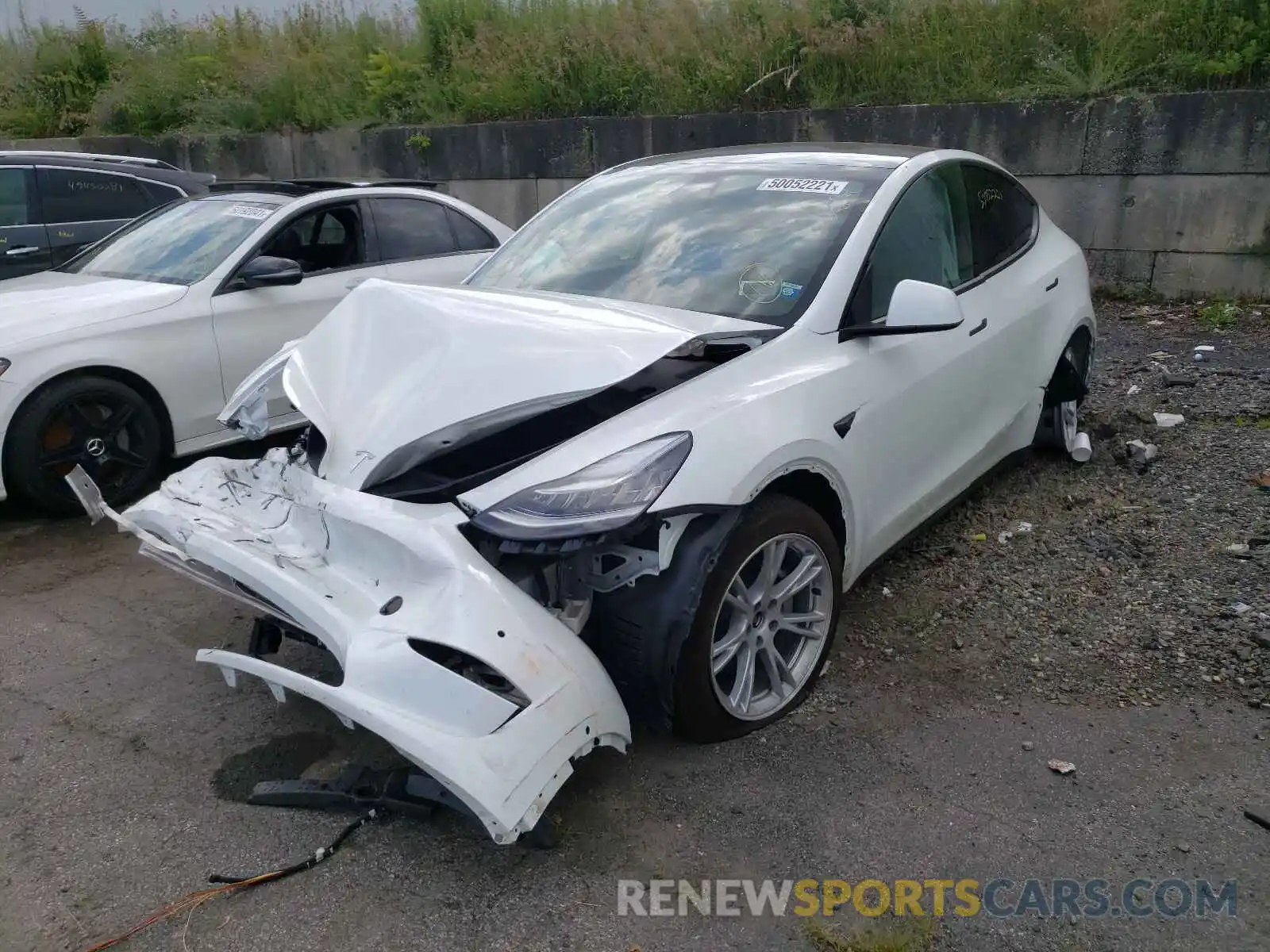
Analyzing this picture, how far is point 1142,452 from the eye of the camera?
4930mm

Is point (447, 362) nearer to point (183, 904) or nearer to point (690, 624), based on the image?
point (690, 624)

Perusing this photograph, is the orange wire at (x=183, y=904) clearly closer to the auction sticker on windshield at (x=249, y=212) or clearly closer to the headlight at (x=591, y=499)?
the headlight at (x=591, y=499)

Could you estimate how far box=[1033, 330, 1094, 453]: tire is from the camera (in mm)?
4973

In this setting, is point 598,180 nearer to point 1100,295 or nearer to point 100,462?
point 100,462

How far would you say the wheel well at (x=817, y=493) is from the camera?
2.99m

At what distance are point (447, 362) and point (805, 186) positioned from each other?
1.65 meters

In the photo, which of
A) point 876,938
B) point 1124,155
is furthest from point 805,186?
point 1124,155

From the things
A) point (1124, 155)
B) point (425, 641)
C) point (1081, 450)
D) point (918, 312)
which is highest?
point (1124, 155)

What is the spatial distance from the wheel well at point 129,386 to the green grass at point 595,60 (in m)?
6.72

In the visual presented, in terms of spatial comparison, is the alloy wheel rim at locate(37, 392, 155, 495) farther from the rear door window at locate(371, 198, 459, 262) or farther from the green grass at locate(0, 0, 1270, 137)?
the green grass at locate(0, 0, 1270, 137)

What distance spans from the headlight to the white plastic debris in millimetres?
3225

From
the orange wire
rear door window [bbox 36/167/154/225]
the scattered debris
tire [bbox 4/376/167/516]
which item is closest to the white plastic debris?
the scattered debris

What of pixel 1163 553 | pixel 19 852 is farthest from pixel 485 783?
pixel 1163 553

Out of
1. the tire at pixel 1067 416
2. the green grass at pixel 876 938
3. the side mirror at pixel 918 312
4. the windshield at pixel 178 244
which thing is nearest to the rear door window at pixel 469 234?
the windshield at pixel 178 244
